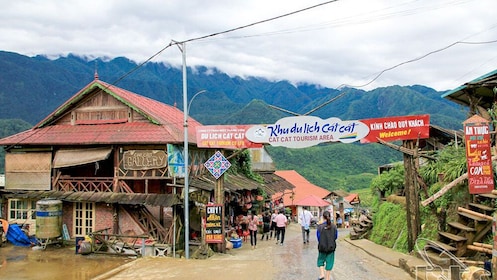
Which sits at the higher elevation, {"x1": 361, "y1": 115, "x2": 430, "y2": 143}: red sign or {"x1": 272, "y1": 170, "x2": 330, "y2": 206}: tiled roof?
{"x1": 361, "y1": 115, "x2": 430, "y2": 143}: red sign

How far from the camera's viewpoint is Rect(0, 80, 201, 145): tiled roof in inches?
728

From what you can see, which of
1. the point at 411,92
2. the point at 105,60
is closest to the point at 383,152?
the point at 411,92

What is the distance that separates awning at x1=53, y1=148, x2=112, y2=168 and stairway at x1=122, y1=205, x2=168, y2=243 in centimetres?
263

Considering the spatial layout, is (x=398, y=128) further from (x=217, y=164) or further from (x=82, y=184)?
(x=82, y=184)

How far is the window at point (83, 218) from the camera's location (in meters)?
19.6

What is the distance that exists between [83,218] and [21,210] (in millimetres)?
4070

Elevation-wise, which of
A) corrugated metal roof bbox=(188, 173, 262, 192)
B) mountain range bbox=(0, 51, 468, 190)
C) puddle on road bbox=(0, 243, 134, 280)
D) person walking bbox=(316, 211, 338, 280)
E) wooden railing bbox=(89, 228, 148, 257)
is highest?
mountain range bbox=(0, 51, 468, 190)

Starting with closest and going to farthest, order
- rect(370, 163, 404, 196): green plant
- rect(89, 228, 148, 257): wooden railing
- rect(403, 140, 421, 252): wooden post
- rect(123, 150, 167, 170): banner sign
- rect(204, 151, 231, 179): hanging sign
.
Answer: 1. rect(403, 140, 421, 252): wooden post
2. rect(204, 151, 231, 179): hanging sign
3. rect(370, 163, 404, 196): green plant
4. rect(89, 228, 148, 257): wooden railing
5. rect(123, 150, 167, 170): banner sign

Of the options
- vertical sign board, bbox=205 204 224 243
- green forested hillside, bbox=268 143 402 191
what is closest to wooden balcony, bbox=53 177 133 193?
vertical sign board, bbox=205 204 224 243

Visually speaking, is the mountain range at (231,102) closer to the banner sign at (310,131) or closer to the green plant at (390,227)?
the banner sign at (310,131)

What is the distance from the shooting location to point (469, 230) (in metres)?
10.1

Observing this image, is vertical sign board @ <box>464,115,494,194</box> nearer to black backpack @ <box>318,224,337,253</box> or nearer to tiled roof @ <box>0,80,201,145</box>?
black backpack @ <box>318,224,337,253</box>

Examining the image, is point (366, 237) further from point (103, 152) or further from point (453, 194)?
point (103, 152)

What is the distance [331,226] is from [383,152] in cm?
8355
